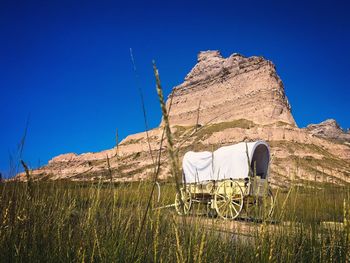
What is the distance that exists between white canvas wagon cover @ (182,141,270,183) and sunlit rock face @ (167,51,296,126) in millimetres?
46882

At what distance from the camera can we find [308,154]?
43031 mm

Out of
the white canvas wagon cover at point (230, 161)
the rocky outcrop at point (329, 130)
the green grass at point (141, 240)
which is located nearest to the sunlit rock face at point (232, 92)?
the white canvas wagon cover at point (230, 161)

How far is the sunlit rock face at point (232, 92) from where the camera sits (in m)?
66.2

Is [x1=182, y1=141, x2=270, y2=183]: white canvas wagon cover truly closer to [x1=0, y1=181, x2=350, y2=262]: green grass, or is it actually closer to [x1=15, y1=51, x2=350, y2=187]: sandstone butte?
[x1=0, y1=181, x2=350, y2=262]: green grass

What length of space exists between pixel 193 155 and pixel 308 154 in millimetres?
35904

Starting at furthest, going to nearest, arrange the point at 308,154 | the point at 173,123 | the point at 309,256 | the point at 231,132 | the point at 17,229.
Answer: the point at 173,123 → the point at 231,132 → the point at 308,154 → the point at 309,256 → the point at 17,229

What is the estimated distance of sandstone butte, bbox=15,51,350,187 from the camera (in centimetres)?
4291

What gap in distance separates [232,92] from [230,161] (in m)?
72.5

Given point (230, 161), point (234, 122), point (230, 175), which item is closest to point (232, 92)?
point (234, 122)

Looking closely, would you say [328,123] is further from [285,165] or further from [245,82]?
[285,165]

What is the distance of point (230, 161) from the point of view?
1027cm

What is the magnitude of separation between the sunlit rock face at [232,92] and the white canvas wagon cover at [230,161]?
154ft

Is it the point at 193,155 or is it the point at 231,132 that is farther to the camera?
the point at 231,132

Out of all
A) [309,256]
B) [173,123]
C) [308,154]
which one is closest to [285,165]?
[308,154]
